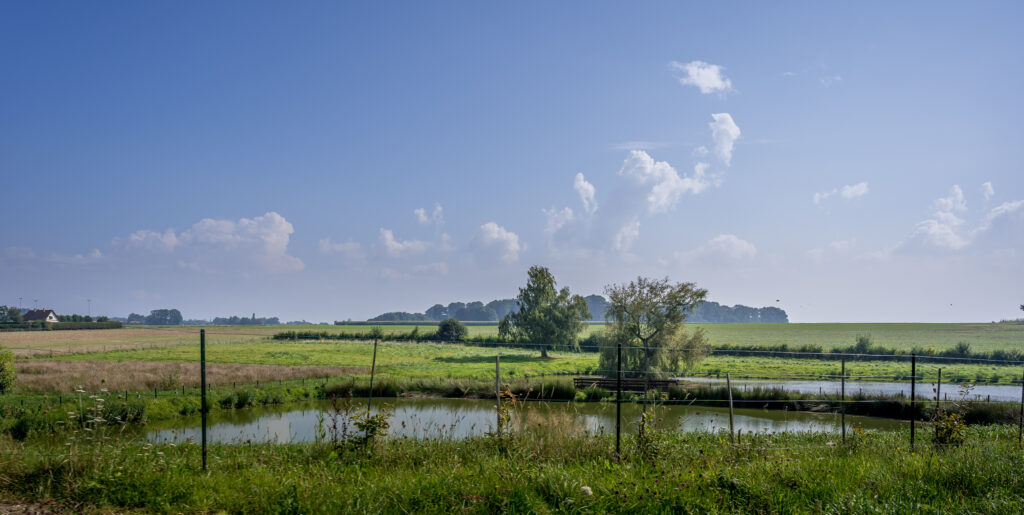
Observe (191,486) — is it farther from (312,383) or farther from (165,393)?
(312,383)

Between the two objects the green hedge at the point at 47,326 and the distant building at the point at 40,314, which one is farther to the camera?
the distant building at the point at 40,314

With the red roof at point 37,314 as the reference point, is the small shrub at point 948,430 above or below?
above

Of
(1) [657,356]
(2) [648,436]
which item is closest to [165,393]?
(2) [648,436]

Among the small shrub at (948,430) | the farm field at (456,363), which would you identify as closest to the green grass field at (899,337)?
the farm field at (456,363)

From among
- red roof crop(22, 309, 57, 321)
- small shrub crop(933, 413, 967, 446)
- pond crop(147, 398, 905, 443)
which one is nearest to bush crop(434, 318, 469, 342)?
pond crop(147, 398, 905, 443)

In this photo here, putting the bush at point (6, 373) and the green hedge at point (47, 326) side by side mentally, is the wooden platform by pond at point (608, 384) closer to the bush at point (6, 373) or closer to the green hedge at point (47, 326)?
the bush at point (6, 373)

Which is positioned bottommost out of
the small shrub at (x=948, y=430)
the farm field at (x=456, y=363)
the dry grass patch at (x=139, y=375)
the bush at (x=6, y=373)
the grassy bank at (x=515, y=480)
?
the farm field at (x=456, y=363)

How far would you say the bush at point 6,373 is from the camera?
23281mm

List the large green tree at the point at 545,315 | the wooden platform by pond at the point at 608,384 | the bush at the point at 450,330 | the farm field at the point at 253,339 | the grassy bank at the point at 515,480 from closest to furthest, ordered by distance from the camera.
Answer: the grassy bank at the point at 515,480, the wooden platform by pond at the point at 608,384, the farm field at the point at 253,339, the large green tree at the point at 545,315, the bush at the point at 450,330

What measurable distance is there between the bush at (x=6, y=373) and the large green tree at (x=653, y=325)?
31888 mm

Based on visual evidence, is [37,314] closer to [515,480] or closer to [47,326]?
[47,326]

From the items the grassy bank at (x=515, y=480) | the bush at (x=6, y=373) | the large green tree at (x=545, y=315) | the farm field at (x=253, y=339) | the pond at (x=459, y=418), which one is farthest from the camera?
the large green tree at (x=545, y=315)

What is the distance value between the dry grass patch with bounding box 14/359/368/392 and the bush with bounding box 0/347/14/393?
0.64m

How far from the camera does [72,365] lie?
32.7 metres
